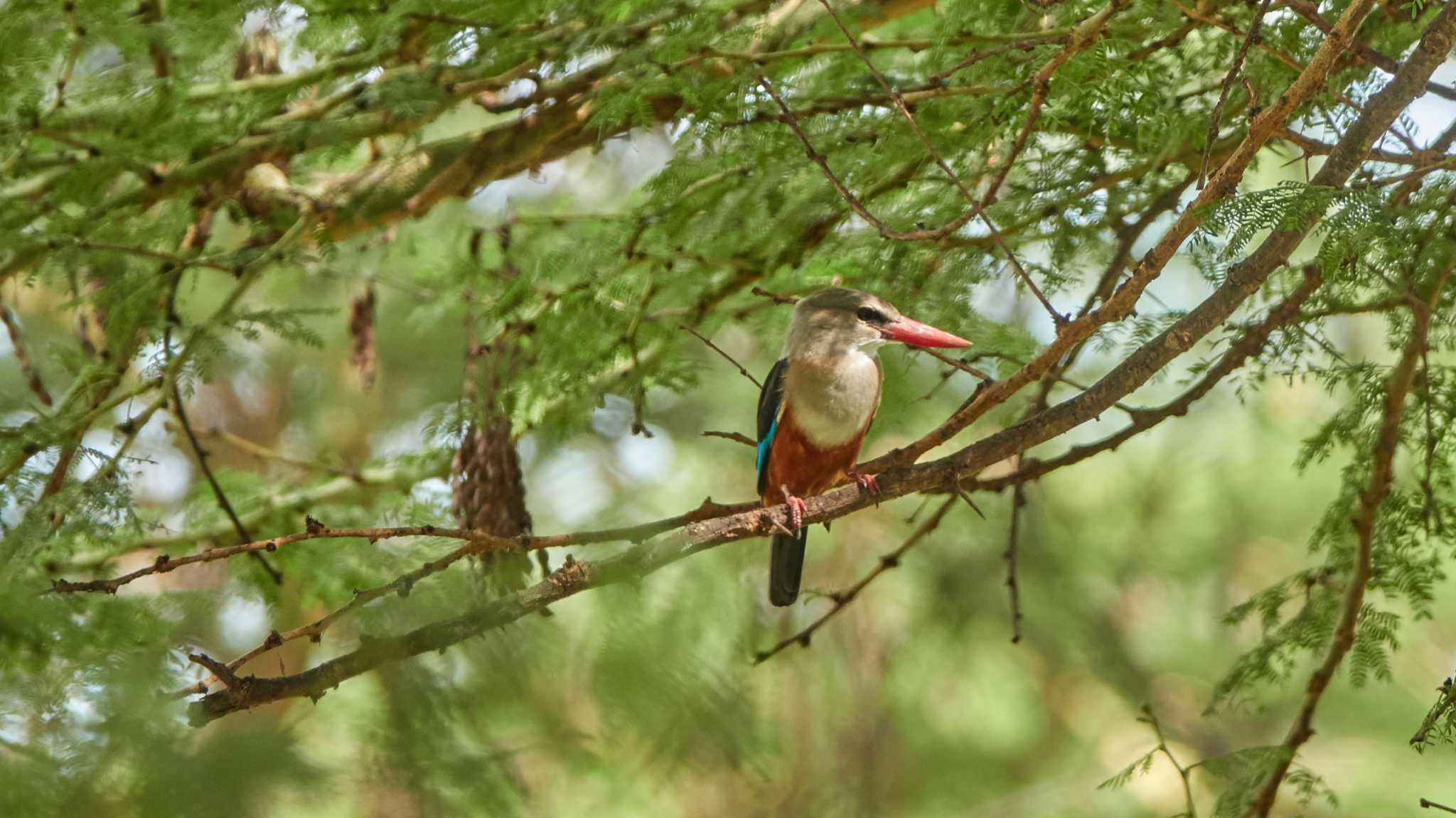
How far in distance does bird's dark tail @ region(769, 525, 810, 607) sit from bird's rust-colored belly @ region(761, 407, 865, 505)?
0.65 feet

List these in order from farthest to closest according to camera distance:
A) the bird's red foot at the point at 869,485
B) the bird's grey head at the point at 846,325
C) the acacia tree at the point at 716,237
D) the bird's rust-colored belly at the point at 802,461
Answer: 1. the bird's rust-colored belly at the point at 802,461
2. the bird's grey head at the point at 846,325
3. the bird's red foot at the point at 869,485
4. the acacia tree at the point at 716,237

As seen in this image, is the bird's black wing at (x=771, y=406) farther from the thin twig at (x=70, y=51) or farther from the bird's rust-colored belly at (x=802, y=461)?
the thin twig at (x=70, y=51)

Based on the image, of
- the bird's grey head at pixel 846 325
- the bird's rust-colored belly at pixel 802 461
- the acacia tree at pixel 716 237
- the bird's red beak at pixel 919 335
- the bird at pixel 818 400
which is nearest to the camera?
the acacia tree at pixel 716 237

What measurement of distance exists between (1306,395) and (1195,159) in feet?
13.2

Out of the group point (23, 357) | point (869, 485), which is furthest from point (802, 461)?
point (23, 357)

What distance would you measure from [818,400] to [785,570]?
1.97 feet

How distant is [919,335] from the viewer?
12.5ft

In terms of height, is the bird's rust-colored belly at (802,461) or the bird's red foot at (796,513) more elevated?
the bird's rust-colored belly at (802,461)

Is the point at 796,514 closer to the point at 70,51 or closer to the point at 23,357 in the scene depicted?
the point at 70,51

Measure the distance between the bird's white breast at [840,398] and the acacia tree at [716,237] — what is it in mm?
299

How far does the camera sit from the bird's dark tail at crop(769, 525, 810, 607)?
14.4 ft

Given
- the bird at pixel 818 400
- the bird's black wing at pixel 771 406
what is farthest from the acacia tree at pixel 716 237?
the bird's black wing at pixel 771 406

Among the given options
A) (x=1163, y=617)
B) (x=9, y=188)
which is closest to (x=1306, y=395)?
(x=1163, y=617)

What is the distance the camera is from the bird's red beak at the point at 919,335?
3688 mm
